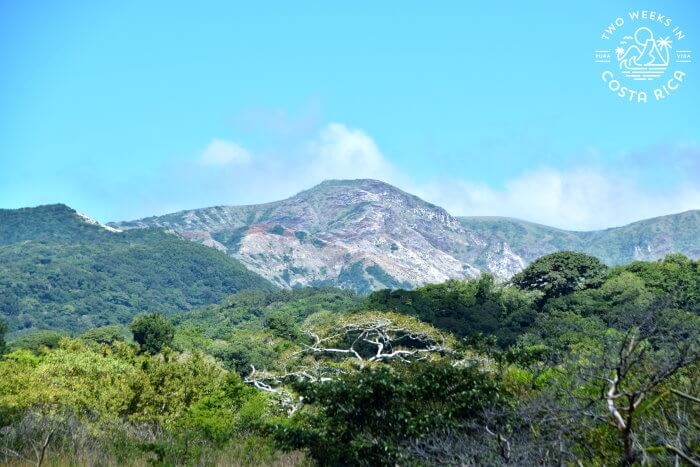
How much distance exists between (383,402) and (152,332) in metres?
40.8

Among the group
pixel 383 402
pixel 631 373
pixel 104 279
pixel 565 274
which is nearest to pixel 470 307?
pixel 565 274

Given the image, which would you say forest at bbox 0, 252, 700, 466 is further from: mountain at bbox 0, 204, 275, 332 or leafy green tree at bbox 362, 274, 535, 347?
mountain at bbox 0, 204, 275, 332

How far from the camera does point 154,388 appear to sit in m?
19.2

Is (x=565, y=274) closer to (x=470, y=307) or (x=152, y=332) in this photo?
(x=470, y=307)

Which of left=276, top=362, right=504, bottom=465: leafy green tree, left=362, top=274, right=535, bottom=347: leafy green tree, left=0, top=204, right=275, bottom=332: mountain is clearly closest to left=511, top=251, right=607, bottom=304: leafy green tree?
left=362, top=274, right=535, bottom=347: leafy green tree

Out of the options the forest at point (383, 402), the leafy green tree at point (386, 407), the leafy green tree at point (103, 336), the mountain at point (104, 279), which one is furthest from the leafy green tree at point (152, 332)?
the mountain at point (104, 279)

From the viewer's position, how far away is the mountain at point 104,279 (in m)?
121

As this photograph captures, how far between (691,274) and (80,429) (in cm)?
4830

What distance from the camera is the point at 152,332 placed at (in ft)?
156

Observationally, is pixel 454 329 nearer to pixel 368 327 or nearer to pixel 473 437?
pixel 368 327

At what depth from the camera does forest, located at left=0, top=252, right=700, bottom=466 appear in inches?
261

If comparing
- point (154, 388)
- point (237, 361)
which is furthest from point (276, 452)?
point (237, 361)

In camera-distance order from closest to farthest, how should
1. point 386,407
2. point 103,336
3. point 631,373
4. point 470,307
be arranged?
point 631,373
point 386,407
point 470,307
point 103,336

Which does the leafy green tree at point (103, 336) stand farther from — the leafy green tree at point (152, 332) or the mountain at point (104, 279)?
the mountain at point (104, 279)
